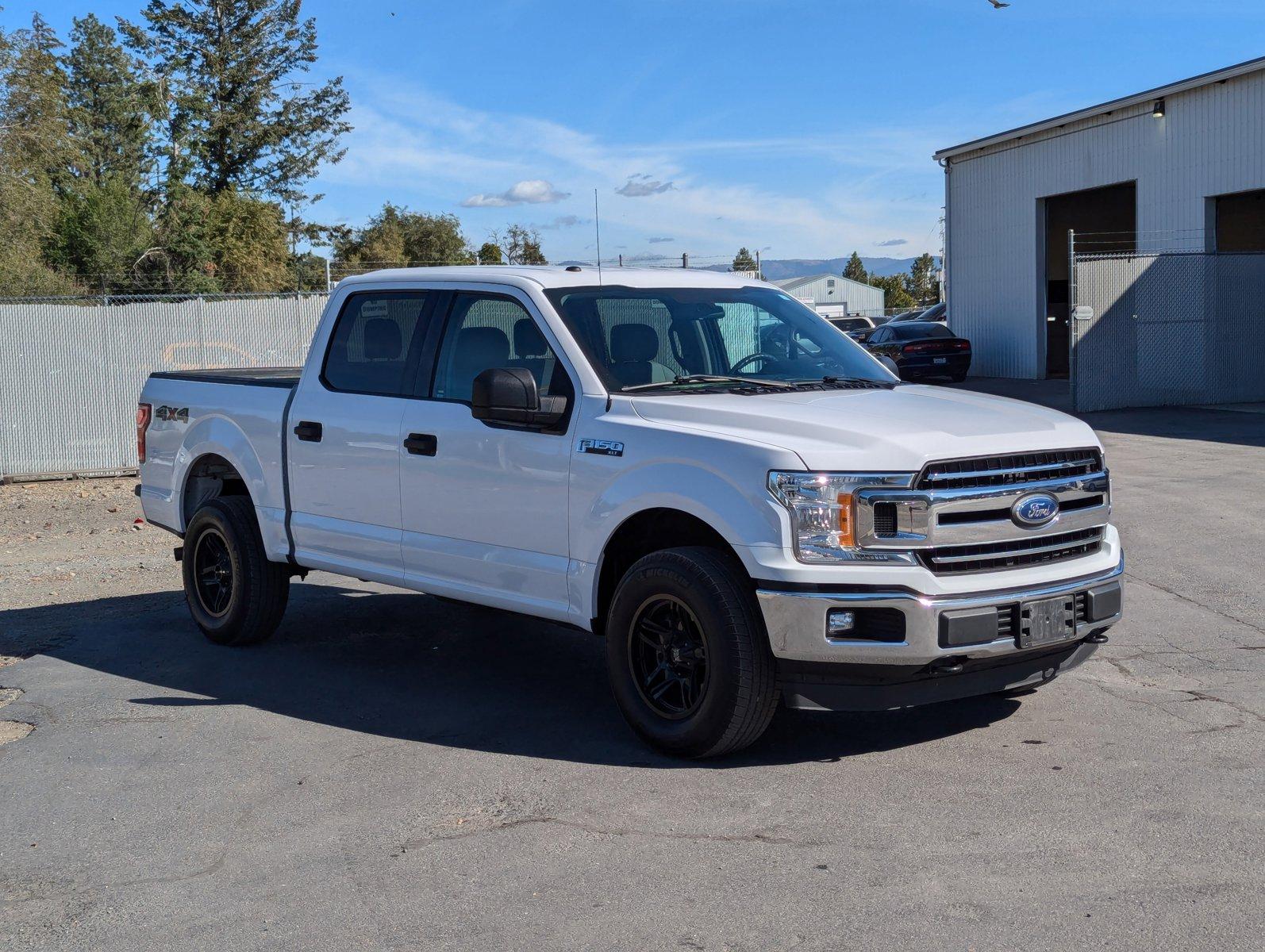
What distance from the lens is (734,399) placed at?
571 centimetres

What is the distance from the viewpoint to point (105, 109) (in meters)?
79.0

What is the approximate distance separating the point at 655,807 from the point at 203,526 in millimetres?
4096

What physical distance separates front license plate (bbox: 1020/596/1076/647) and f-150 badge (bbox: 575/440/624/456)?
174 cm

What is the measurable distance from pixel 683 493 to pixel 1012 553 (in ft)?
4.29

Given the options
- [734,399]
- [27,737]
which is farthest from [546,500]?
[27,737]

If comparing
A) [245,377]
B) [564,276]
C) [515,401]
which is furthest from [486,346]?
[245,377]

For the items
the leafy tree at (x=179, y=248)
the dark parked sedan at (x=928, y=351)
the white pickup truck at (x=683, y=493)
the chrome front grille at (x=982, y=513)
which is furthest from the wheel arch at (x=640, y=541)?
the leafy tree at (x=179, y=248)

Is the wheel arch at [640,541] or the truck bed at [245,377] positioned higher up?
the truck bed at [245,377]

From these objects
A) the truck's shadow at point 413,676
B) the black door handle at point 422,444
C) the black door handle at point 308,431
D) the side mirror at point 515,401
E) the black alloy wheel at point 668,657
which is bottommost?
the truck's shadow at point 413,676

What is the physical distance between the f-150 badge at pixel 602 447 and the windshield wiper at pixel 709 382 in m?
0.32

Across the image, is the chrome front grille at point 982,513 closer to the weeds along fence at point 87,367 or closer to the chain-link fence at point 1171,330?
the weeds along fence at point 87,367

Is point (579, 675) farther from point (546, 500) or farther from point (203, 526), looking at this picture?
point (203, 526)

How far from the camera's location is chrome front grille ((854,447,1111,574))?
5.00m

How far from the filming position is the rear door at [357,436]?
22.2ft
